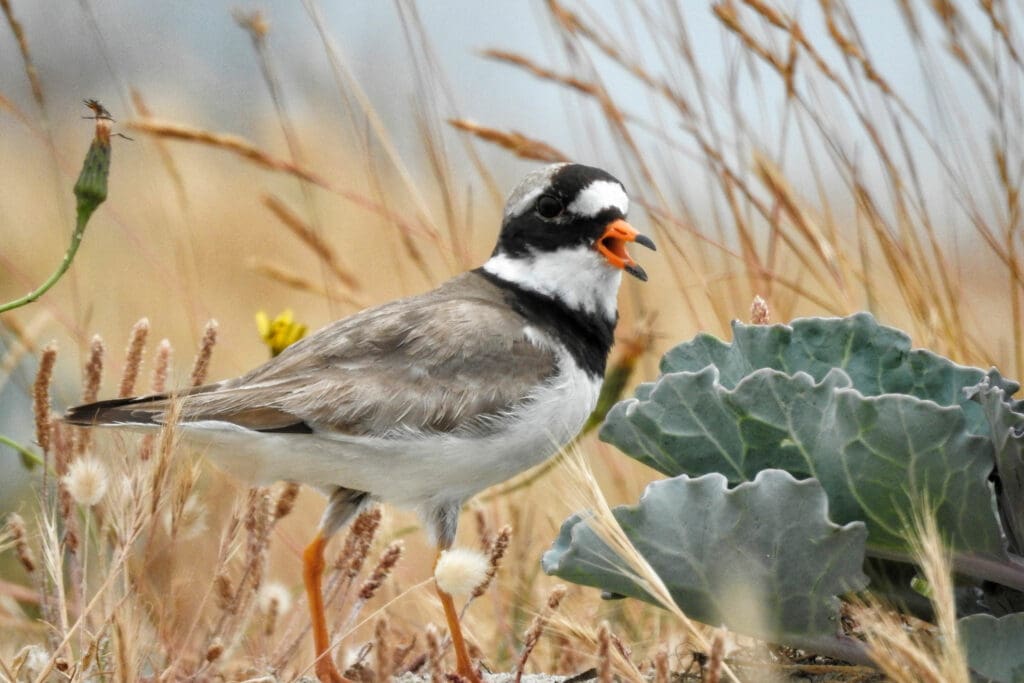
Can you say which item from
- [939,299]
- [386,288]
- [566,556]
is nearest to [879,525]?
[566,556]

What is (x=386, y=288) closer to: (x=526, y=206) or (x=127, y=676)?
(x=526, y=206)

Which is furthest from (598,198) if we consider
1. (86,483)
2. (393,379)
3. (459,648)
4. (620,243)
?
(86,483)

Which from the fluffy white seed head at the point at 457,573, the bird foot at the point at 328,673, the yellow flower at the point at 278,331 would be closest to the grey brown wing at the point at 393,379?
the yellow flower at the point at 278,331

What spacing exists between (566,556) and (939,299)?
145 cm

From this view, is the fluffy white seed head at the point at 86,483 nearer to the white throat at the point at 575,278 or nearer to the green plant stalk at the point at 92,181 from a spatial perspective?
the green plant stalk at the point at 92,181

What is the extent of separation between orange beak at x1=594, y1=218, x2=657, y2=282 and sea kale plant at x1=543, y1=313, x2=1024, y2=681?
538 millimetres

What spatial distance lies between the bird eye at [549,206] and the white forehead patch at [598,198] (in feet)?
0.21

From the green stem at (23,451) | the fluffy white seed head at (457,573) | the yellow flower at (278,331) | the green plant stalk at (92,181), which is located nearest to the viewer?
the fluffy white seed head at (457,573)

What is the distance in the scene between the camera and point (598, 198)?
3004 mm

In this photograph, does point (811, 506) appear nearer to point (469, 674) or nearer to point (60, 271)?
point (469, 674)

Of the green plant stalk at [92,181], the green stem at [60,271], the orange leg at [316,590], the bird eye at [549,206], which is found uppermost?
the green plant stalk at [92,181]

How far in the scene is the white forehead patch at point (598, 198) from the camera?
118 inches

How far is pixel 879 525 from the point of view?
2.25m

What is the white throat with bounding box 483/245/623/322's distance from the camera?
3059 millimetres
